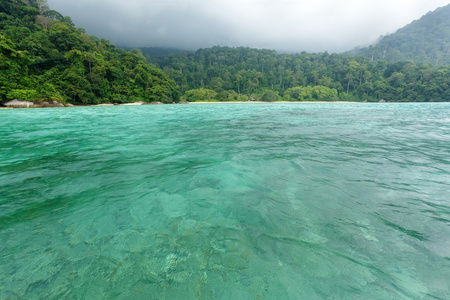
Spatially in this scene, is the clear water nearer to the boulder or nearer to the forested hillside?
the boulder

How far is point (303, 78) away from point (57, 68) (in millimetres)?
136323

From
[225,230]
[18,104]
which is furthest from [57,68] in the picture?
[225,230]

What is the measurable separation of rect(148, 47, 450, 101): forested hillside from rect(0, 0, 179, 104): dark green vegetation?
139 feet

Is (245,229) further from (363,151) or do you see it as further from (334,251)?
(363,151)

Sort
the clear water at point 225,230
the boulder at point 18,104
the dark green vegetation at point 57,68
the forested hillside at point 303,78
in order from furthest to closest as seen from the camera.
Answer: the forested hillside at point 303,78
the dark green vegetation at point 57,68
the boulder at point 18,104
the clear water at point 225,230

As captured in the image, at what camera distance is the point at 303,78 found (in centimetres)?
14225

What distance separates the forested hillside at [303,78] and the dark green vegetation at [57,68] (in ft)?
139

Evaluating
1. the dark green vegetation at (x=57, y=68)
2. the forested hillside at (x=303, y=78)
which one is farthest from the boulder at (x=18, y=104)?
the forested hillside at (x=303, y=78)

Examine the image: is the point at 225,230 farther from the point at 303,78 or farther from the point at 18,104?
the point at 303,78

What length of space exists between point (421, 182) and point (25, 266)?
24.5 feet

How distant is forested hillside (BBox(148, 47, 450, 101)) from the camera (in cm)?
10538

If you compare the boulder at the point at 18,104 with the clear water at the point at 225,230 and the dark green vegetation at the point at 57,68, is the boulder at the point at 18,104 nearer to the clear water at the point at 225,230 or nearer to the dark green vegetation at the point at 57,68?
the dark green vegetation at the point at 57,68

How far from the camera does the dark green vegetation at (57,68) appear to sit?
38.5m

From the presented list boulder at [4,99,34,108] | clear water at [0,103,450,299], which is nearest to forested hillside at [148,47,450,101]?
boulder at [4,99,34,108]
